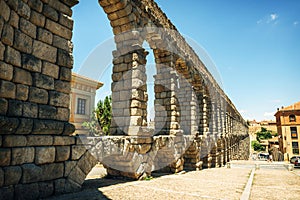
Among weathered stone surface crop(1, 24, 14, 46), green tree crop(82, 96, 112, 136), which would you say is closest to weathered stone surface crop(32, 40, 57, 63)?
weathered stone surface crop(1, 24, 14, 46)

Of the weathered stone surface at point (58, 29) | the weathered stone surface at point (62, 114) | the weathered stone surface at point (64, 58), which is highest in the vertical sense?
the weathered stone surface at point (58, 29)

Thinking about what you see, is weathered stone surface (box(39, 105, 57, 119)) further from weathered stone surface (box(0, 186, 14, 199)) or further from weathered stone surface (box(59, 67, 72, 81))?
weathered stone surface (box(0, 186, 14, 199))

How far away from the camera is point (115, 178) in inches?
243

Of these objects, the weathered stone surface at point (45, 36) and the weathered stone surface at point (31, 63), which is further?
the weathered stone surface at point (45, 36)

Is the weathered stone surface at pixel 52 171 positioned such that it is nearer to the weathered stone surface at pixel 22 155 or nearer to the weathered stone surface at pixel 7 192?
the weathered stone surface at pixel 22 155

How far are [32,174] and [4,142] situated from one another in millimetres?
687

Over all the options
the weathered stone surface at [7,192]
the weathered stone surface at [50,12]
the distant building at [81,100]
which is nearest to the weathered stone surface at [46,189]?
the weathered stone surface at [7,192]

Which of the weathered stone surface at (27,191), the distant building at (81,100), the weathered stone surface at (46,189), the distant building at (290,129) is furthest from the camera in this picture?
the distant building at (290,129)

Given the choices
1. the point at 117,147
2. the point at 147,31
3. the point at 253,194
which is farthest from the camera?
the point at 147,31

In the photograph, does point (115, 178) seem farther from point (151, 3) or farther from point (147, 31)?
point (151, 3)

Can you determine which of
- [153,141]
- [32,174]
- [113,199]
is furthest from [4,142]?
[153,141]

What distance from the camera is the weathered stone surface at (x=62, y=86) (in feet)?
13.7

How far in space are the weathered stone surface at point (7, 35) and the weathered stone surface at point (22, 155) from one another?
5.40 feet

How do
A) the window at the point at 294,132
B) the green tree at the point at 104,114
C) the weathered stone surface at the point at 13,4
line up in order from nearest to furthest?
the weathered stone surface at the point at 13,4 < the green tree at the point at 104,114 < the window at the point at 294,132
